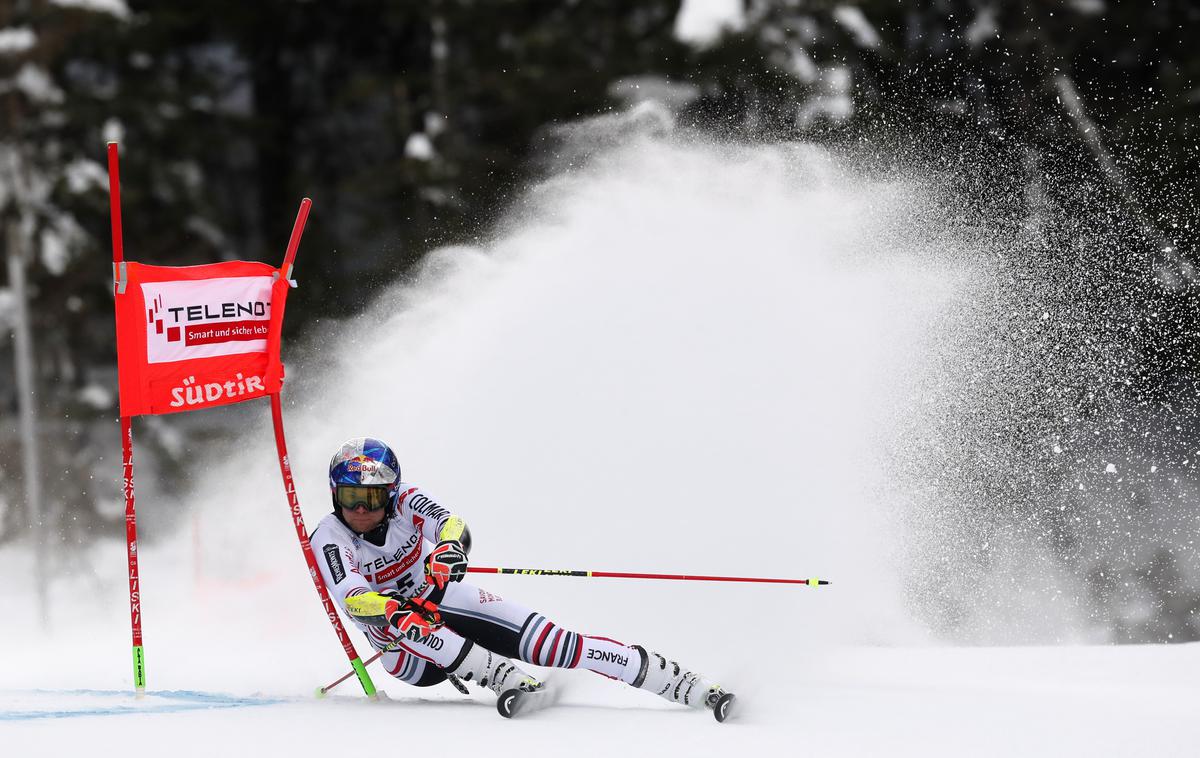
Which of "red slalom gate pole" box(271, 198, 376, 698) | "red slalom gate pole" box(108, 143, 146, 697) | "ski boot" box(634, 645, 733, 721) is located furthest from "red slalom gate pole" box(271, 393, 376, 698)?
Result: "ski boot" box(634, 645, 733, 721)

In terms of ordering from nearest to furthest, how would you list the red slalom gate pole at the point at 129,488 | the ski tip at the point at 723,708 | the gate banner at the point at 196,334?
the ski tip at the point at 723,708
the red slalom gate pole at the point at 129,488
the gate banner at the point at 196,334

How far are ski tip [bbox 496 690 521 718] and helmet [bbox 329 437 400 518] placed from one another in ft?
3.69

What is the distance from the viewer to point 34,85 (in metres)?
20.2

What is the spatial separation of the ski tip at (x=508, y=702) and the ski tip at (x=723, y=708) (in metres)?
0.79

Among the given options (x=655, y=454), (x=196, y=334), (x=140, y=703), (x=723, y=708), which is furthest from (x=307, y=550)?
(x=655, y=454)

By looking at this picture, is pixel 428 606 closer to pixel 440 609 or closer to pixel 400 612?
pixel 400 612

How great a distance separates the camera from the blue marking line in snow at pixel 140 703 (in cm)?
600

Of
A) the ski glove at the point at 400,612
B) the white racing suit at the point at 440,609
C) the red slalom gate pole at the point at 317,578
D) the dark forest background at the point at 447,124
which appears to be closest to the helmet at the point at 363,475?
Answer: the white racing suit at the point at 440,609

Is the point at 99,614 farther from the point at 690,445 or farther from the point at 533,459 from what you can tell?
the point at 690,445

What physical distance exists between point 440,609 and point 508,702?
850 mm

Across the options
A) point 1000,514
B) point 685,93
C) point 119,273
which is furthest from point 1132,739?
point 685,93

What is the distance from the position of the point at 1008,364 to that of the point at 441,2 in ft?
36.5

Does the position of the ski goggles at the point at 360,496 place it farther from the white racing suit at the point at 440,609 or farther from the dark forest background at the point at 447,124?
the dark forest background at the point at 447,124

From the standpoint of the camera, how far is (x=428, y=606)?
6.24 meters
